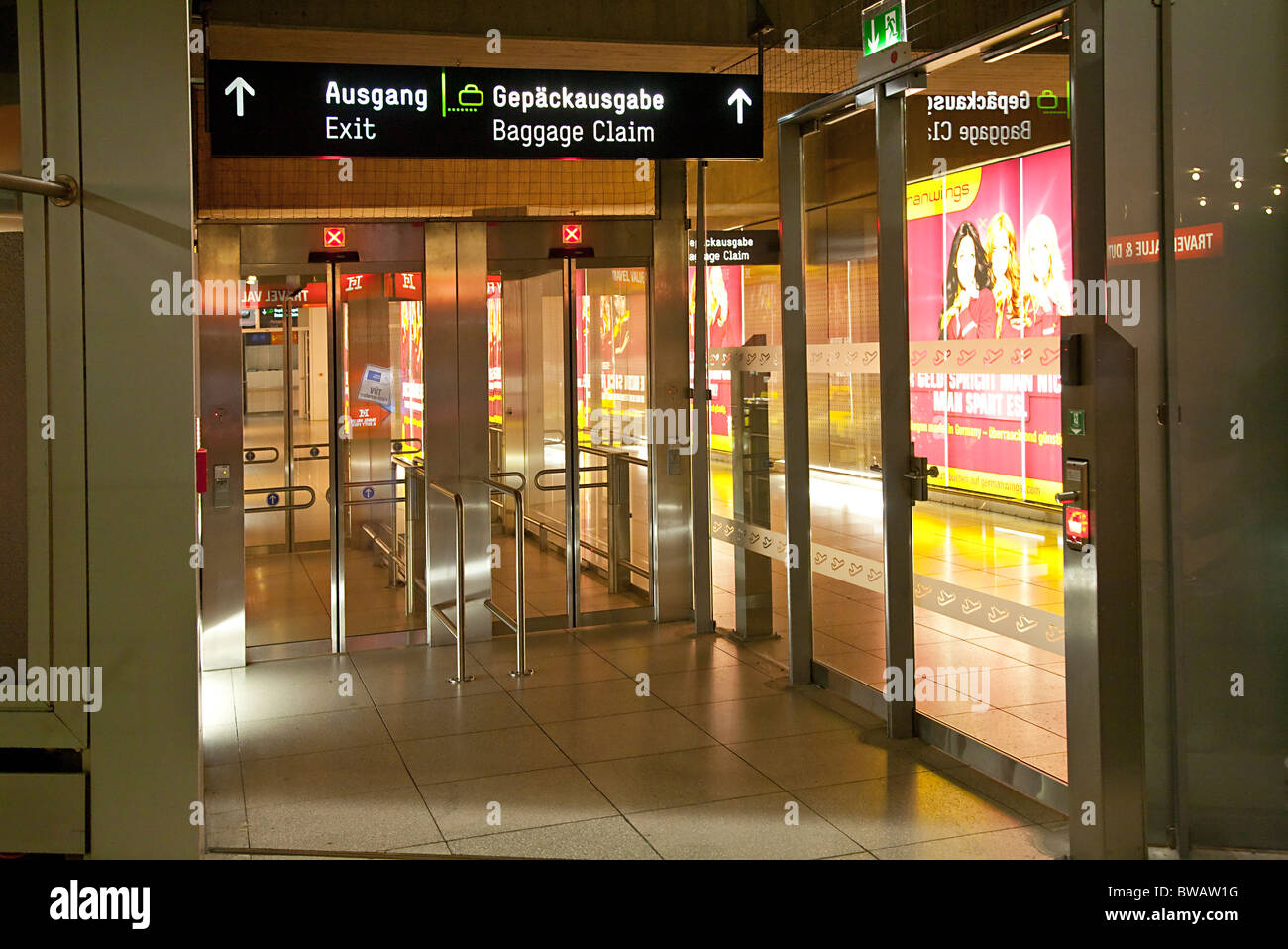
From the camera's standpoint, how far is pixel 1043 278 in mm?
4902

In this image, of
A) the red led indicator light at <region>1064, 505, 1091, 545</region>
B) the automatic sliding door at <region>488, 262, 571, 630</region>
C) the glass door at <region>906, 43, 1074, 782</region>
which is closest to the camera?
the red led indicator light at <region>1064, 505, 1091, 545</region>

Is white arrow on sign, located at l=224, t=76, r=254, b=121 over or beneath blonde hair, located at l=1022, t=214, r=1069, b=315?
over

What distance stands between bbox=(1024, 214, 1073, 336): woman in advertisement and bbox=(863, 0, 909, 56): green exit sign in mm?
917

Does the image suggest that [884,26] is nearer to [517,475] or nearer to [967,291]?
[967,291]

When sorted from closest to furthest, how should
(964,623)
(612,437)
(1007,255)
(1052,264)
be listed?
(964,623) → (1052,264) → (1007,255) → (612,437)

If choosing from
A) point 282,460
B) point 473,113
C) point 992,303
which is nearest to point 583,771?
point 992,303

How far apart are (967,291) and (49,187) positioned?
3523 mm

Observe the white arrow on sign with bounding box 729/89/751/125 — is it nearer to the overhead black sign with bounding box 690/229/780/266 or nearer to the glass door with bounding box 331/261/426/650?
the overhead black sign with bounding box 690/229/780/266


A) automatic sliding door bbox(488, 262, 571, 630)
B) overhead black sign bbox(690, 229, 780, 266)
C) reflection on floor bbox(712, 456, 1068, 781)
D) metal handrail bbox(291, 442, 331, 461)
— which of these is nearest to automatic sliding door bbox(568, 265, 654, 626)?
automatic sliding door bbox(488, 262, 571, 630)

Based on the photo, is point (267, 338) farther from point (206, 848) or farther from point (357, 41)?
point (206, 848)

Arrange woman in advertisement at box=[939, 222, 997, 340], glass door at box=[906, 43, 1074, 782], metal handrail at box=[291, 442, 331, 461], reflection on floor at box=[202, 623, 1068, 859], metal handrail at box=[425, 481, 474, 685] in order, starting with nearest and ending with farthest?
reflection on floor at box=[202, 623, 1068, 859]
glass door at box=[906, 43, 1074, 782]
woman in advertisement at box=[939, 222, 997, 340]
metal handrail at box=[425, 481, 474, 685]
metal handrail at box=[291, 442, 331, 461]

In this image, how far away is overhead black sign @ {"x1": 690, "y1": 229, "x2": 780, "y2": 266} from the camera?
6.97 m

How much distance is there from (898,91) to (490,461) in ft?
10.6

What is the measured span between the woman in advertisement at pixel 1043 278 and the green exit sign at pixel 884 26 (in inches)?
36.1
